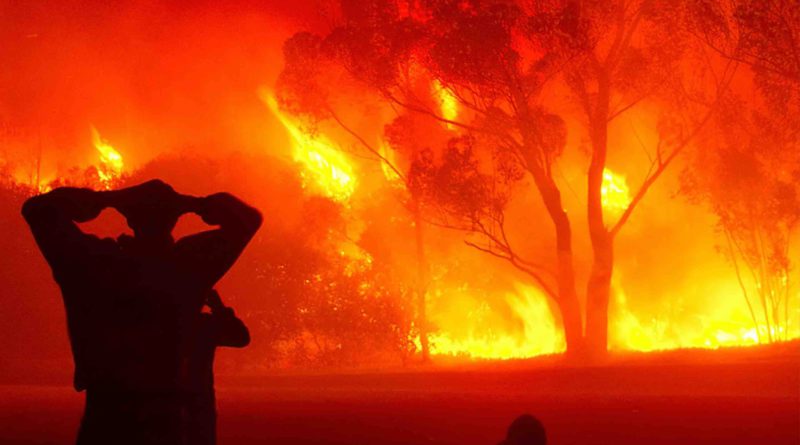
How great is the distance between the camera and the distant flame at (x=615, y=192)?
35062mm

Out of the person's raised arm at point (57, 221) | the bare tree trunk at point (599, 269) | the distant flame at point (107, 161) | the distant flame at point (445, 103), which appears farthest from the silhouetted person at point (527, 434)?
the distant flame at point (107, 161)

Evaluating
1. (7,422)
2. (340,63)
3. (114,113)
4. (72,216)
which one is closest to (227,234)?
(72,216)

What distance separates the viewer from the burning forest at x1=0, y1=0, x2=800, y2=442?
27.1m

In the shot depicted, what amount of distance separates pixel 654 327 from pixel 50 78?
36861 millimetres

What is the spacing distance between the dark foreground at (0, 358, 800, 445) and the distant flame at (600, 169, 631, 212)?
11502 millimetres

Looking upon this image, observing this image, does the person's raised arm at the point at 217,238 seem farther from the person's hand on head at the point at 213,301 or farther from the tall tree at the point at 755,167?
the tall tree at the point at 755,167

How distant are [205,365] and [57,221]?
0.73 meters

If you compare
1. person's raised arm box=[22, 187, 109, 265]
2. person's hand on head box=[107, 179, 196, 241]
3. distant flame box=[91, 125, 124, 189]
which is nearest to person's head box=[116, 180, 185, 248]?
person's hand on head box=[107, 179, 196, 241]

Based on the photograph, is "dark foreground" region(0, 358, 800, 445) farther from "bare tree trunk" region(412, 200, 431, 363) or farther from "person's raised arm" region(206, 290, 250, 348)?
"person's raised arm" region(206, 290, 250, 348)

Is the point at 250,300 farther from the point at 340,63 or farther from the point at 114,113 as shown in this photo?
the point at 114,113

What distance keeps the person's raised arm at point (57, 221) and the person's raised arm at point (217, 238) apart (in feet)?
1.13

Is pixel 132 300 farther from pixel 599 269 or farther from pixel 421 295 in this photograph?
pixel 421 295

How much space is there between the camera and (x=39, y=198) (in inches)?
142

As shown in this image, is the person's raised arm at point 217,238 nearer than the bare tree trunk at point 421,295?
Yes
